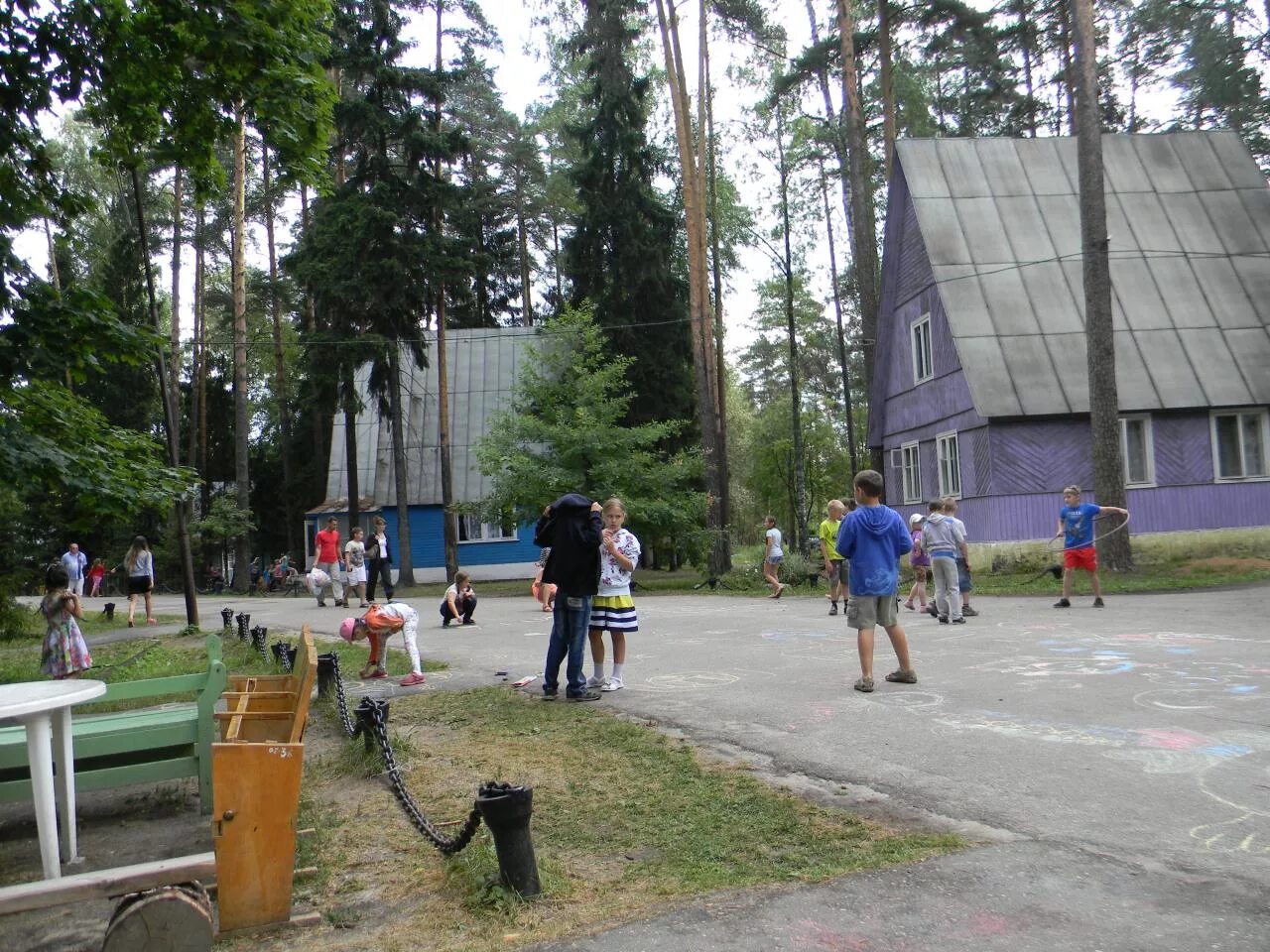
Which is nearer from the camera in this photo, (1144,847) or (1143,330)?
(1144,847)

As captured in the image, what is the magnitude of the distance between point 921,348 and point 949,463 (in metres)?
3.49

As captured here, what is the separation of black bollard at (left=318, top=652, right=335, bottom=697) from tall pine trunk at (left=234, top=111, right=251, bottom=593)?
21634mm

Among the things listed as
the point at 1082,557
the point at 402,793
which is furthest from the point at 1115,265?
the point at 402,793

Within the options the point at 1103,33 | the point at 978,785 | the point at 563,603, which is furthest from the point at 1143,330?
the point at 978,785

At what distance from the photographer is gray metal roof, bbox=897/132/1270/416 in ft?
77.6

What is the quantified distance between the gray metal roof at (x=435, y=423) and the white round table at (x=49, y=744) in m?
34.1

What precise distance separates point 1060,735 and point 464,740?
405cm

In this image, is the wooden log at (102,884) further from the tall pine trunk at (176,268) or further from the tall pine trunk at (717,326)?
the tall pine trunk at (176,268)

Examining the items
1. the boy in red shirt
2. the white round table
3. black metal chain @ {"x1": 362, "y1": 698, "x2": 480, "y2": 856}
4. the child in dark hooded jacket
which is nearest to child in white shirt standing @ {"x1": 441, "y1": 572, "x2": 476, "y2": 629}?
the boy in red shirt

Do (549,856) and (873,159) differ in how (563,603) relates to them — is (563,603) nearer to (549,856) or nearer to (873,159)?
(549,856)

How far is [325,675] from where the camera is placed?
965 centimetres

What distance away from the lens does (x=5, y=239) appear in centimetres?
798

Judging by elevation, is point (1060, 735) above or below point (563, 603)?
below

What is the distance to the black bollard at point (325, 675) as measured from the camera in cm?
934
